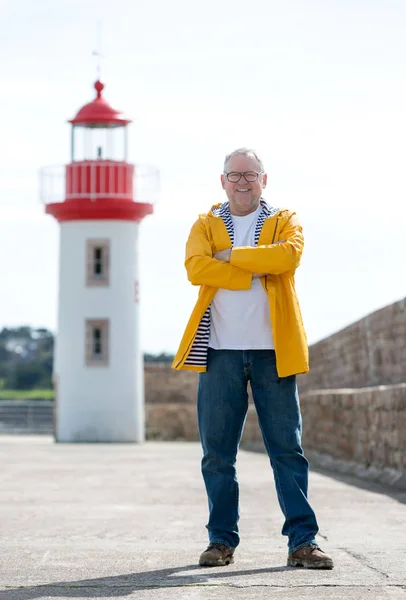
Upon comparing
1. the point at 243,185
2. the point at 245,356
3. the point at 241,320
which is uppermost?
the point at 243,185

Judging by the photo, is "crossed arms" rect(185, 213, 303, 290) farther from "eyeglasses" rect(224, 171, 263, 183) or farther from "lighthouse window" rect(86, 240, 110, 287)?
"lighthouse window" rect(86, 240, 110, 287)

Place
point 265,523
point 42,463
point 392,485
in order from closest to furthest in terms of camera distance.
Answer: point 265,523
point 392,485
point 42,463

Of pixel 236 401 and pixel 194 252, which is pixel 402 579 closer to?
pixel 236 401

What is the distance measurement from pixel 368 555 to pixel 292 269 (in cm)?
131

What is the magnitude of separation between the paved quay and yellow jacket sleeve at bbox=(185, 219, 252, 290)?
120 centimetres

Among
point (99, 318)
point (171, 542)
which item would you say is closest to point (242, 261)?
point (171, 542)

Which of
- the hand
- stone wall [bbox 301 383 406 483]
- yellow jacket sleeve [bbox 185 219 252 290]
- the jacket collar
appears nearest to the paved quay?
stone wall [bbox 301 383 406 483]

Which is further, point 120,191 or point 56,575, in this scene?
point 120,191

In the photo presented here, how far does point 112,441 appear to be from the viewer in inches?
1176

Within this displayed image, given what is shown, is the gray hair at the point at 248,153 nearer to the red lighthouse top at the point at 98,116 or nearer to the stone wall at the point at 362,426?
the stone wall at the point at 362,426

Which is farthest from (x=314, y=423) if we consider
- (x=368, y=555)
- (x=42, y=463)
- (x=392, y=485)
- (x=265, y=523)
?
(x=368, y=555)

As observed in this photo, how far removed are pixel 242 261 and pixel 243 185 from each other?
373 millimetres

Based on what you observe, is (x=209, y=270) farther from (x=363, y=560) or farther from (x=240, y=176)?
(x=363, y=560)

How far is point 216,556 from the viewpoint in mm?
5797
